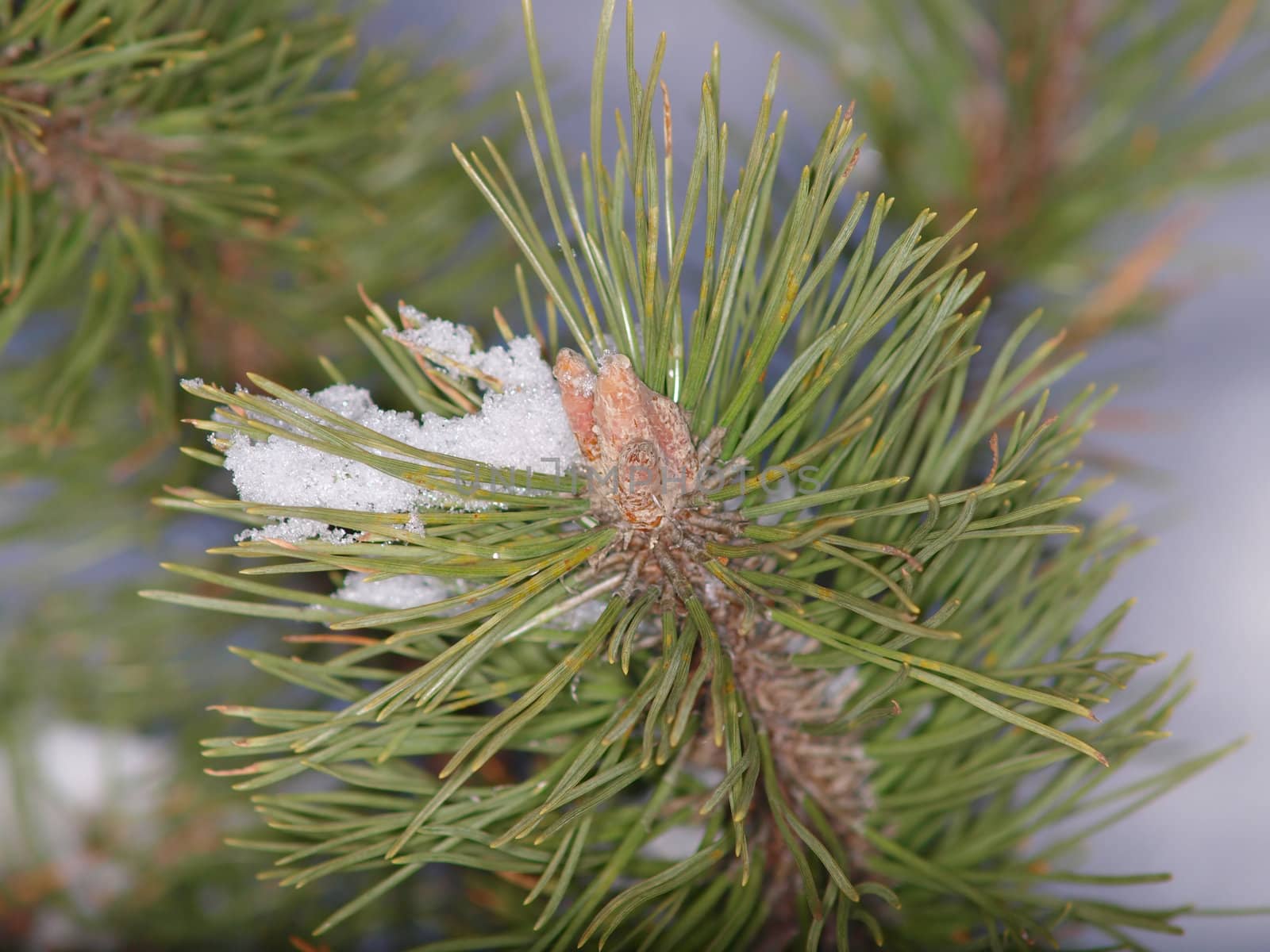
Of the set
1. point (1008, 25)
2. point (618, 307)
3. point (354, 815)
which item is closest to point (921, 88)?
point (1008, 25)

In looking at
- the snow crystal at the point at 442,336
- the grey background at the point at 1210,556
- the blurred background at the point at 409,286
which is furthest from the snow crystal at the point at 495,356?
the grey background at the point at 1210,556

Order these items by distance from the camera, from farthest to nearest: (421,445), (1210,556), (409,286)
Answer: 1. (1210,556)
2. (409,286)
3. (421,445)

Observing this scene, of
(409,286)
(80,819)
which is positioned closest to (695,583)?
(409,286)

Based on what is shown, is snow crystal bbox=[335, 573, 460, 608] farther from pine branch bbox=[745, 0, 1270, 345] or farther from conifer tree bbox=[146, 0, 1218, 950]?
pine branch bbox=[745, 0, 1270, 345]

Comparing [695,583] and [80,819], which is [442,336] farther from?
[80,819]

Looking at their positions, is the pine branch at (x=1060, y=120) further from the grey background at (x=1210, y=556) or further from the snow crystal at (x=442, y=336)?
the snow crystal at (x=442, y=336)
